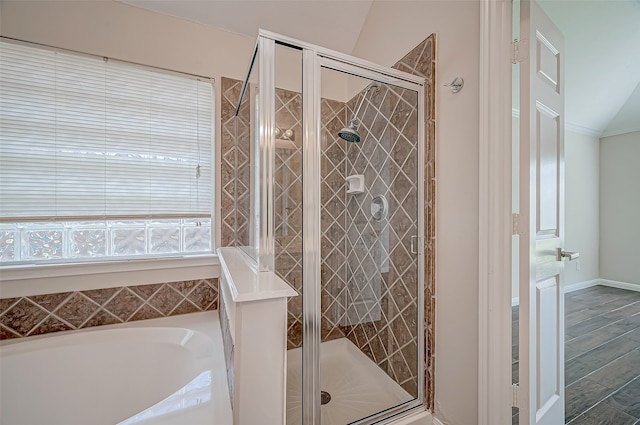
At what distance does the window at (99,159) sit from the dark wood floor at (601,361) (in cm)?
231

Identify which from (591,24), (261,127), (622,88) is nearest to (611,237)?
(622,88)

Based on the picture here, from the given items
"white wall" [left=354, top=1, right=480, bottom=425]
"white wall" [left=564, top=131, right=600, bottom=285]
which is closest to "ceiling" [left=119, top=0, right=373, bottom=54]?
"white wall" [left=354, top=1, right=480, bottom=425]

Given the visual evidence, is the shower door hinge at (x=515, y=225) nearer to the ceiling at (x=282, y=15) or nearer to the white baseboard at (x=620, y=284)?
the ceiling at (x=282, y=15)

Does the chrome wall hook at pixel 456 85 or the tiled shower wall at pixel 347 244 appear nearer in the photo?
the tiled shower wall at pixel 347 244

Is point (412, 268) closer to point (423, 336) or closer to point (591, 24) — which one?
point (423, 336)

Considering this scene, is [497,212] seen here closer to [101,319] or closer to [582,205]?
[101,319]

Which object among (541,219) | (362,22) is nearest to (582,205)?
(541,219)

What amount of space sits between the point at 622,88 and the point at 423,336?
431 centimetres

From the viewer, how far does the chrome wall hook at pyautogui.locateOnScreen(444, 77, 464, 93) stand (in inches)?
48.5

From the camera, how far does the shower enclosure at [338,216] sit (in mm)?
1084

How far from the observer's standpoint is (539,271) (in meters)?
1.13

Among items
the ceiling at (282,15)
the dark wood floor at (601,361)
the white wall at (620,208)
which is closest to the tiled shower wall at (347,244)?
the dark wood floor at (601,361)

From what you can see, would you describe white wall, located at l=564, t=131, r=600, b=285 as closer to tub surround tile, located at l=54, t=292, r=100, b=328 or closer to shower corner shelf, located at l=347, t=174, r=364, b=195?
shower corner shelf, located at l=347, t=174, r=364, b=195

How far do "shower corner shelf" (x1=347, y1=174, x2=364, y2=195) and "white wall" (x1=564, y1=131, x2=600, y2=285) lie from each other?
375cm
